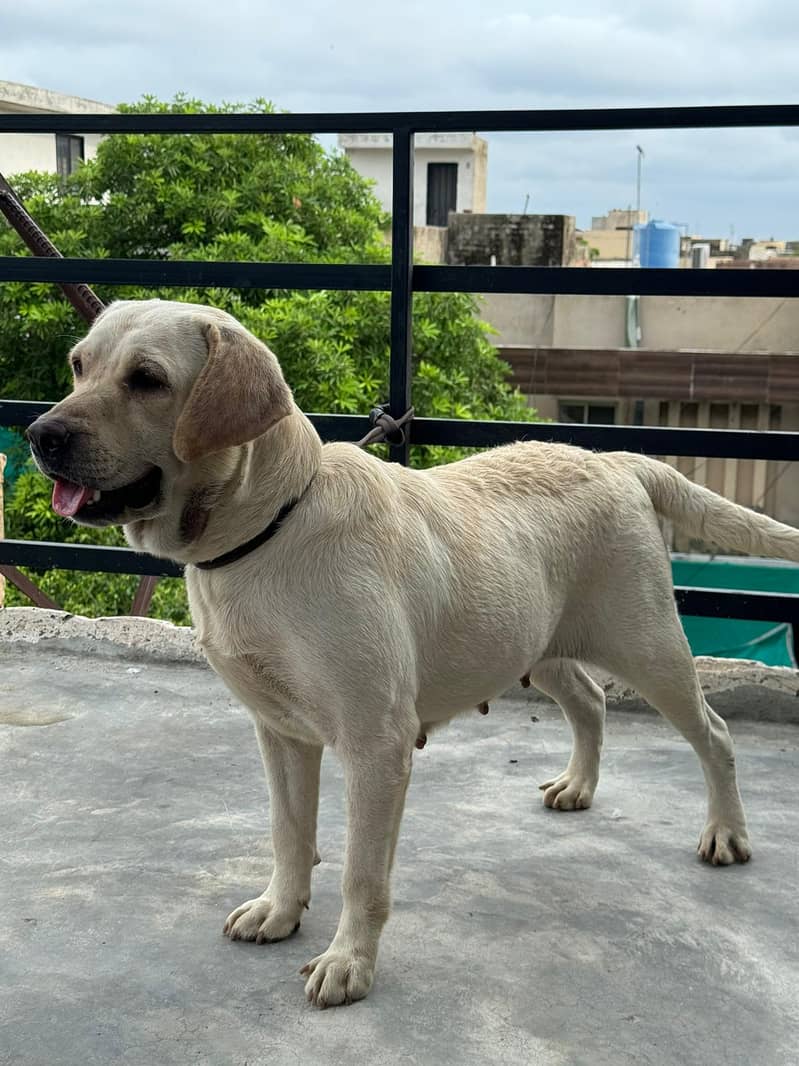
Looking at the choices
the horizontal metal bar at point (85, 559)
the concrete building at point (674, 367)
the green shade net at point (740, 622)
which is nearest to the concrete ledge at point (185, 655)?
the horizontal metal bar at point (85, 559)

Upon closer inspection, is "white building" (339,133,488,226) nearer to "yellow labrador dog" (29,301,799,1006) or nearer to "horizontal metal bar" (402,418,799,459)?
"horizontal metal bar" (402,418,799,459)

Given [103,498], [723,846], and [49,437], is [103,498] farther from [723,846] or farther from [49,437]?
[723,846]

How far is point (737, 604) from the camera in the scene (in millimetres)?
4234

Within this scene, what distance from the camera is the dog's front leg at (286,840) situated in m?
2.85

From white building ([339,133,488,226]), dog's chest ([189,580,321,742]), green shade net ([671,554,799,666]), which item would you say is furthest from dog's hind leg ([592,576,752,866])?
white building ([339,133,488,226])

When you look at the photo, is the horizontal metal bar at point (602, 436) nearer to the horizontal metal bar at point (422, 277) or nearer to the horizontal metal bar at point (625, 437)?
the horizontal metal bar at point (625, 437)

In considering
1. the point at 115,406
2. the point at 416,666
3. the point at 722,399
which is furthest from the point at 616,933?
the point at 722,399

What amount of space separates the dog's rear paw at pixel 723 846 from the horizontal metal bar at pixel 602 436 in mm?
1320

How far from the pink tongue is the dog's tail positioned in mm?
1595

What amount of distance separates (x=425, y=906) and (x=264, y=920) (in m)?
0.41

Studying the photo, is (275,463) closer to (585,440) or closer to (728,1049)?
(728,1049)

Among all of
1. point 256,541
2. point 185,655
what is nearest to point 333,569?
point 256,541

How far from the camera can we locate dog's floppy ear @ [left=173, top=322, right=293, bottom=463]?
95.0 inches

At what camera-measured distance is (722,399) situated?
788 inches
